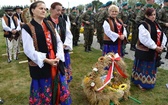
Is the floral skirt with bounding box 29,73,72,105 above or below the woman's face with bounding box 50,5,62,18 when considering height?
below

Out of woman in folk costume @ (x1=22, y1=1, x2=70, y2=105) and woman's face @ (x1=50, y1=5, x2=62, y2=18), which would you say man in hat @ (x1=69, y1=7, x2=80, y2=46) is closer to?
woman's face @ (x1=50, y1=5, x2=62, y2=18)

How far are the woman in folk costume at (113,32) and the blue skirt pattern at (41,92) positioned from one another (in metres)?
2.36

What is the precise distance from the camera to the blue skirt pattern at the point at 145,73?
161 inches

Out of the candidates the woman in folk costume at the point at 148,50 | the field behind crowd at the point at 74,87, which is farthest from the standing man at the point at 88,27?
the woman in folk costume at the point at 148,50

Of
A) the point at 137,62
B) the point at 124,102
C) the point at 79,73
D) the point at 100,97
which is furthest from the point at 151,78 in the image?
the point at 79,73

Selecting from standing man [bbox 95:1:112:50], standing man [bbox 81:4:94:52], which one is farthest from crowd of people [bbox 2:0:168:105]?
standing man [bbox 81:4:94:52]

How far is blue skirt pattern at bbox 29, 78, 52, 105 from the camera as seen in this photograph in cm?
262

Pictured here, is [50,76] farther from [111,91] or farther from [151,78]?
[151,78]

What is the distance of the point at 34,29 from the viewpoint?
2441mm

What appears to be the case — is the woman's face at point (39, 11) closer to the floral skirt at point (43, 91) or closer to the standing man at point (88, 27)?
the floral skirt at point (43, 91)

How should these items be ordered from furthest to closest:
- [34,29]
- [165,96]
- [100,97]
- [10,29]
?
1. [10,29]
2. [165,96]
3. [100,97]
4. [34,29]

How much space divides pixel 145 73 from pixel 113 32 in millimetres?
1206

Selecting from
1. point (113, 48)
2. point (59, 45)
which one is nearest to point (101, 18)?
point (113, 48)

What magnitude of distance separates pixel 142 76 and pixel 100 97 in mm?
1288
